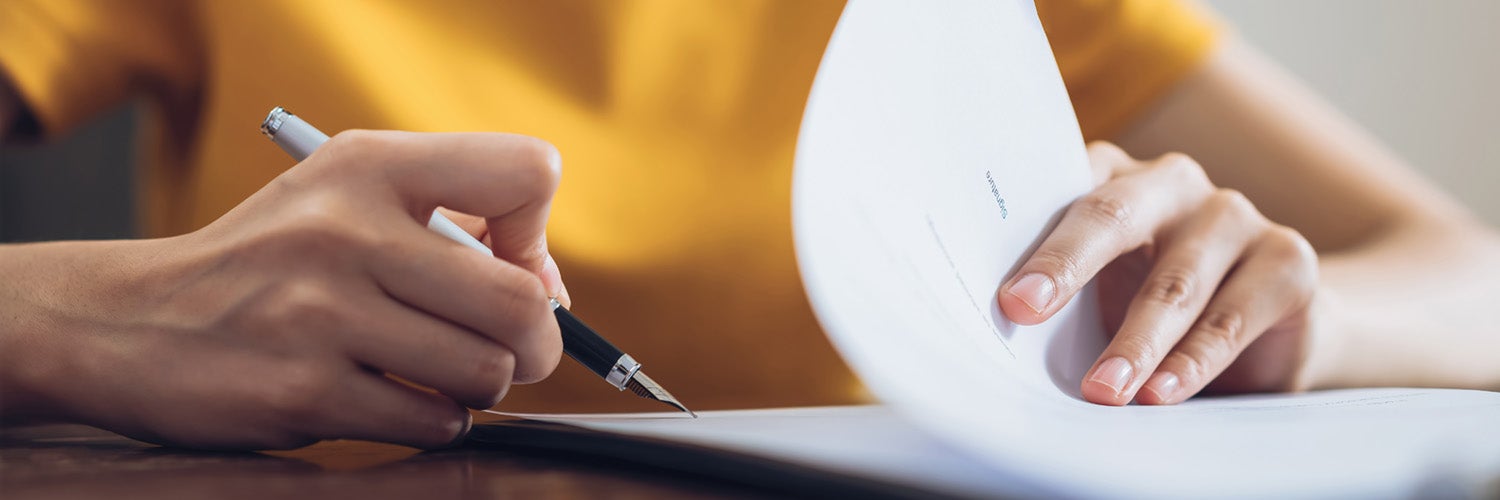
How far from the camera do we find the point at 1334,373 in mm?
427

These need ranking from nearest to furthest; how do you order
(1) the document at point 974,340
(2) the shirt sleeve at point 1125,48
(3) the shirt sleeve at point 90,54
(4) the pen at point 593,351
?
1. (1) the document at point 974,340
2. (4) the pen at point 593,351
3. (3) the shirt sleeve at point 90,54
4. (2) the shirt sleeve at point 1125,48

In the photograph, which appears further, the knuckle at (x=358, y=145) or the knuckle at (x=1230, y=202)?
the knuckle at (x=1230, y=202)

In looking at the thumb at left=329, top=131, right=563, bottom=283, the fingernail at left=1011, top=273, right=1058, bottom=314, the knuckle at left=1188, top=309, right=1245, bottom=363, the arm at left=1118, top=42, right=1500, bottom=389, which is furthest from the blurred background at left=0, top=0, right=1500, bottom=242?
the thumb at left=329, top=131, right=563, bottom=283

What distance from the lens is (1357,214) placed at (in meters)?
0.61

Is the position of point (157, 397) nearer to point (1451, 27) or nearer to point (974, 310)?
point (974, 310)

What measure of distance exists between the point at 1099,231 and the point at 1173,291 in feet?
0.17

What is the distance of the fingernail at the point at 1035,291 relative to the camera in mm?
263

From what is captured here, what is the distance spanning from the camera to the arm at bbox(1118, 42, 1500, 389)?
1.52ft

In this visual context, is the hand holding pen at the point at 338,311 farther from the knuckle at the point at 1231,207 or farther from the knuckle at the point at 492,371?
the knuckle at the point at 1231,207

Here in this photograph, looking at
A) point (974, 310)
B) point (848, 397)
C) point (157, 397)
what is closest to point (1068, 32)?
point (848, 397)

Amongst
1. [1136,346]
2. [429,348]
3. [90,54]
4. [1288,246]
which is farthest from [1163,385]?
[90,54]

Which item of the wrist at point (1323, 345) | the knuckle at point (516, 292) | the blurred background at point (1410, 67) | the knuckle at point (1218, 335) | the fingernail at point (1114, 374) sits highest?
the blurred background at point (1410, 67)

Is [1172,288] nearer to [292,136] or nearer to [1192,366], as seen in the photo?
[1192,366]

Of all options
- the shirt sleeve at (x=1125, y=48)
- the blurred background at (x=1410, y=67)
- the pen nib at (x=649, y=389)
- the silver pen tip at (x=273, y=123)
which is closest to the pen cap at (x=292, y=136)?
the silver pen tip at (x=273, y=123)
